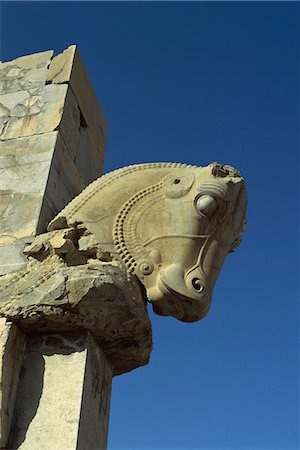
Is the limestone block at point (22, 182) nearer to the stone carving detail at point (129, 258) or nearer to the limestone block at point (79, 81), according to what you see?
the stone carving detail at point (129, 258)

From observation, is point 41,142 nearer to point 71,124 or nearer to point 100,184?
point 71,124

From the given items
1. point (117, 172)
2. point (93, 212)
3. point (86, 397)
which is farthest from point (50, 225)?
point (86, 397)

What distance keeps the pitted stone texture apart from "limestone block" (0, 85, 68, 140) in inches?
48.4

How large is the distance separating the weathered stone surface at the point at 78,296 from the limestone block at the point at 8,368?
72 mm

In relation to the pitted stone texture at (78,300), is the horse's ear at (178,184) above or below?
above

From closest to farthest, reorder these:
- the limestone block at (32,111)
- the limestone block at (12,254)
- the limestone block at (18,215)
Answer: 1. the limestone block at (12,254)
2. the limestone block at (18,215)
3. the limestone block at (32,111)

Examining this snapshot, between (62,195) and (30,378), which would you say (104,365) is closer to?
(30,378)

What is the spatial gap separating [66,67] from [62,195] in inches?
46.4

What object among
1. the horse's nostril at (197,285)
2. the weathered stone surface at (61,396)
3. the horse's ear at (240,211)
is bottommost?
the weathered stone surface at (61,396)

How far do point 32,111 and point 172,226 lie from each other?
172 centimetres

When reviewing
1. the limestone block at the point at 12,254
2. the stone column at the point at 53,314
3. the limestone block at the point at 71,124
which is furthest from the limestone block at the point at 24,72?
the limestone block at the point at 12,254

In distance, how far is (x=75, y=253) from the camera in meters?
3.62

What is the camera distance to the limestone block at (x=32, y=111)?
447cm

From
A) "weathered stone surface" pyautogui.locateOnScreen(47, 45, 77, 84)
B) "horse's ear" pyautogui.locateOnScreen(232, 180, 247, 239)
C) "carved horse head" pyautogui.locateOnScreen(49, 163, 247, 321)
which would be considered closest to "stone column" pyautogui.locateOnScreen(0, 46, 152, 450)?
"carved horse head" pyautogui.locateOnScreen(49, 163, 247, 321)
